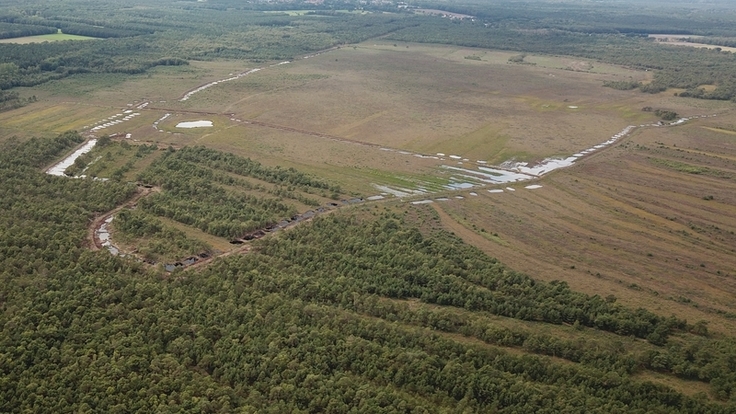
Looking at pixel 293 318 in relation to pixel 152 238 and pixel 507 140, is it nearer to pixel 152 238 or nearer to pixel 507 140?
pixel 152 238

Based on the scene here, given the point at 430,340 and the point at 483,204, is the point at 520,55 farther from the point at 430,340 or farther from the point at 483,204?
the point at 430,340

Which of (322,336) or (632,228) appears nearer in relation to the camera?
(322,336)

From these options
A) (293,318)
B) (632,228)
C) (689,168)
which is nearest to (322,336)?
(293,318)

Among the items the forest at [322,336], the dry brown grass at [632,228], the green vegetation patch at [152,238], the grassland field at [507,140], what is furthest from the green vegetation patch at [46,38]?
the dry brown grass at [632,228]

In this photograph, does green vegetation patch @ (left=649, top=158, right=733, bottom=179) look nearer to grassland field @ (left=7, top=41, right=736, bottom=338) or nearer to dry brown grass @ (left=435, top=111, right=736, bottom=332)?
dry brown grass @ (left=435, top=111, right=736, bottom=332)

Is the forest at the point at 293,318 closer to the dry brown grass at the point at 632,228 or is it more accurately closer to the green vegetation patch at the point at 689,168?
the dry brown grass at the point at 632,228

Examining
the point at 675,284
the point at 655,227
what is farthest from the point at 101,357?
the point at 655,227

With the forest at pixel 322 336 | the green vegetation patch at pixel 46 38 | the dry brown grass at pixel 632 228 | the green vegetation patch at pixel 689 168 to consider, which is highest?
the green vegetation patch at pixel 46 38

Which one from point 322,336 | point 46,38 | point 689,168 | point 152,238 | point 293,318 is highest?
point 46,38

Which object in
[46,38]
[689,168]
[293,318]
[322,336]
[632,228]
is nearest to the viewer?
[322,336]
